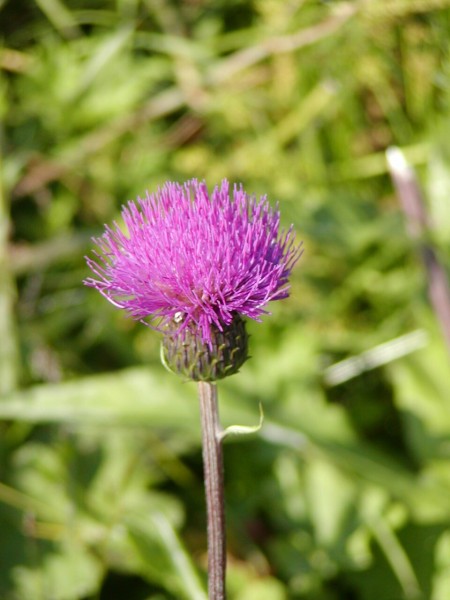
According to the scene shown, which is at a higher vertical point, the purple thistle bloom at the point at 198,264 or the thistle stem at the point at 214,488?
the purple thistle bloom at the point at 198,264

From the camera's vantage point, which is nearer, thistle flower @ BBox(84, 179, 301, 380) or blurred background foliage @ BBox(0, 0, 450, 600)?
thistle flower @ BBox(84, 179, 301, 380)

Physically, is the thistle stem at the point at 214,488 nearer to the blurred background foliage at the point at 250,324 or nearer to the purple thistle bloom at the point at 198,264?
the purple thistle bloom at the point at 198,264

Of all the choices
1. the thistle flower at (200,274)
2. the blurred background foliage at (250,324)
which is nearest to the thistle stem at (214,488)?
the thistle flower at (200,274)

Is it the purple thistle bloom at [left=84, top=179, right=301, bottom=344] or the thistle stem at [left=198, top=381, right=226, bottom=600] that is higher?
the purple thistle bloom at [left=84, top=179, right=301, bottom=344]

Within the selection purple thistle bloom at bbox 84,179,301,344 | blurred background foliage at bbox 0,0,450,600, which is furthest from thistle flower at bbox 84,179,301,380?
blurred background foliage at bbox 0,0,450,600

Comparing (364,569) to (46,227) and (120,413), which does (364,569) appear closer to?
(120,413)

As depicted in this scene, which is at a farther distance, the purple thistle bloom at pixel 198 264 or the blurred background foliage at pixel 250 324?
the blurred background foliage at pixel 250 324

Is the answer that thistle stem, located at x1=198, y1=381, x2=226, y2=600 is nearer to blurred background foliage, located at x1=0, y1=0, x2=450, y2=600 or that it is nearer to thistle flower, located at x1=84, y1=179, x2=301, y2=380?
thistle flower, located at x1=84, y1=179, x2=301, y2=380
